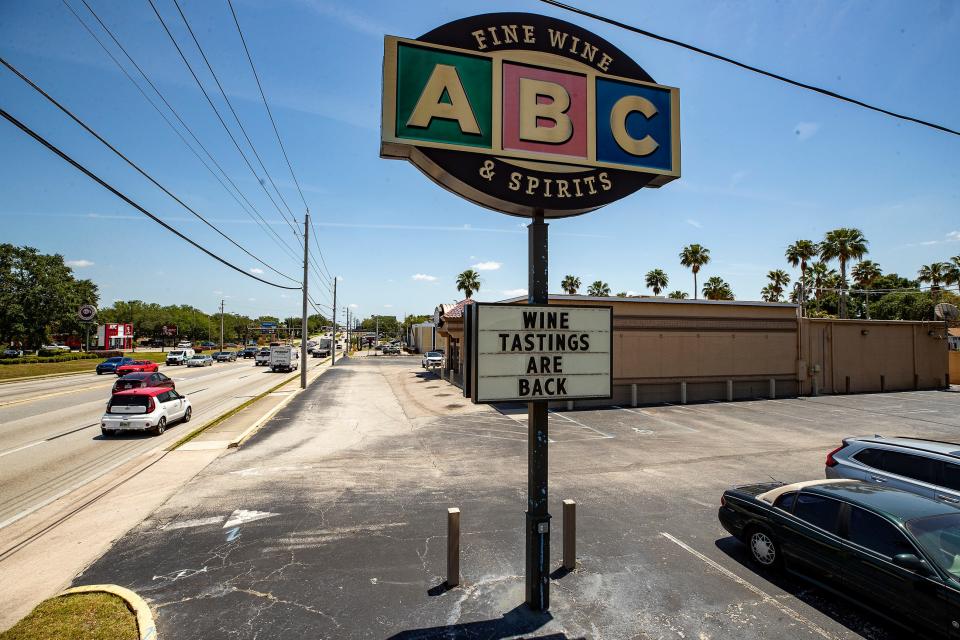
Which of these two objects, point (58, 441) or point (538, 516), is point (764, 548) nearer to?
point (538, 516)

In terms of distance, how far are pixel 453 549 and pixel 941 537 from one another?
19.8ft

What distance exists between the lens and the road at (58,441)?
1091 cm

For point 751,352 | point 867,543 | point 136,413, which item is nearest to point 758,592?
point 867,543

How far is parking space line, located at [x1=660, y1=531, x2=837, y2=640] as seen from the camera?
5.69m

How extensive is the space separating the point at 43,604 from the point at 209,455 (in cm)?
829

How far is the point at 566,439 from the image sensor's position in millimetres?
16578

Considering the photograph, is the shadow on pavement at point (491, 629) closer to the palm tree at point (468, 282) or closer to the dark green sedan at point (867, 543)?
the dark green sedan at point (867, 543)

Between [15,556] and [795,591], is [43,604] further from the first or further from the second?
[795,591]

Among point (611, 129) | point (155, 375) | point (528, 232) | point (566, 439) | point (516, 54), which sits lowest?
point (566, 439)

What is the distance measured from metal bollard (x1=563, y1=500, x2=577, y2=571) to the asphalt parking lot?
7.0 inches

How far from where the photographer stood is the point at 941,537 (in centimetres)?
550

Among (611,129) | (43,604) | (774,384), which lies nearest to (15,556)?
(43,604)

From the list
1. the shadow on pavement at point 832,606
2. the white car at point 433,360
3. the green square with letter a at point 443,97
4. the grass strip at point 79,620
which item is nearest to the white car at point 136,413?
the grass strip at point 79,620

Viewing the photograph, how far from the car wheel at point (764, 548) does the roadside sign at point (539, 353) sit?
3661 millimetres
